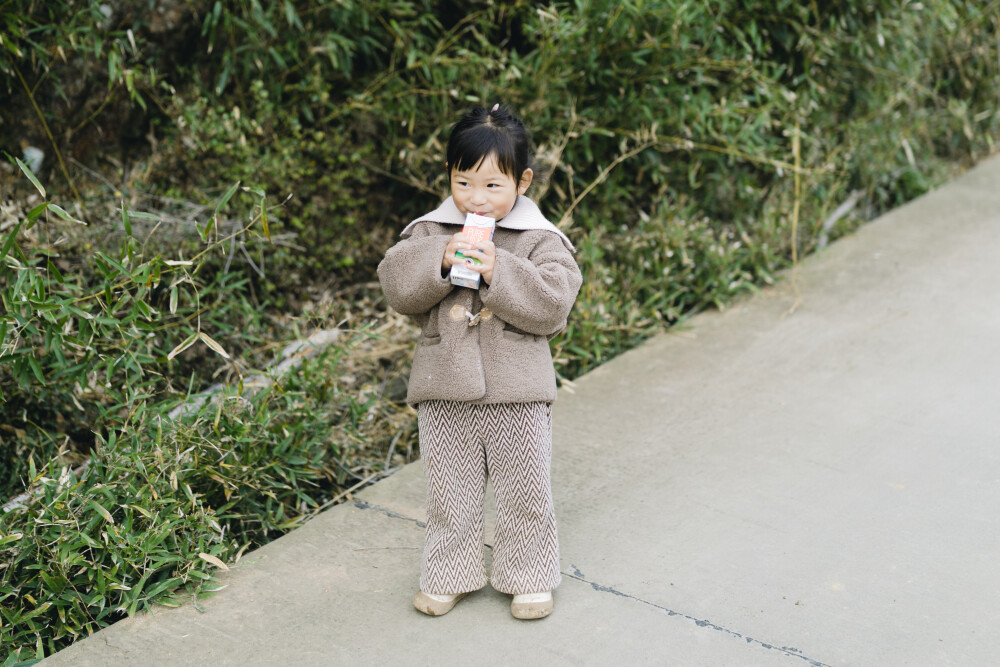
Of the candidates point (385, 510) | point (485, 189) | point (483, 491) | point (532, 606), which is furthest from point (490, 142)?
point (385, 510)

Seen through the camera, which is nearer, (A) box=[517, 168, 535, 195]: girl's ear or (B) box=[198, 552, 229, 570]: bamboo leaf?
(A) box=[517, 168, 535, 195]: girl's ear

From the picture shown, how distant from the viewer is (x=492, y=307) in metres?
2.28

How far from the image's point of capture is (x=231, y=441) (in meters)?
2.92

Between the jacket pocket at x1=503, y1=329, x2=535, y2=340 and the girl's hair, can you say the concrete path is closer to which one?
the jacket pocket at x1=503, y1=329, x2=535, y2=340

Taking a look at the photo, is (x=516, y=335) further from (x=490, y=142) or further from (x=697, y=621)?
(x=697, y=621)

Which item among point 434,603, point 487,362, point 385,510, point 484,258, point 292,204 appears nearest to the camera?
point 484,258

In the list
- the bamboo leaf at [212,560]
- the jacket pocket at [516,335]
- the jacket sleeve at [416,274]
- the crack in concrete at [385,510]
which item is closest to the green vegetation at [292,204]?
the bamboo leaf at [212,560]

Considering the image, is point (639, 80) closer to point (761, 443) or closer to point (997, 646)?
point (761, 443)

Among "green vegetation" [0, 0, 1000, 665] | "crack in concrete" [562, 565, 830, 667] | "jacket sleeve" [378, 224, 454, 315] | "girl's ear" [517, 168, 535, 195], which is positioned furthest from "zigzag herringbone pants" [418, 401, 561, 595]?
"green vegetation" [0, 0, 1000, 665]

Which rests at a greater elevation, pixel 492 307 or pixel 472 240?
pixel 472 240

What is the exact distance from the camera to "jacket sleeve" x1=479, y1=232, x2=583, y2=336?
2258 mm

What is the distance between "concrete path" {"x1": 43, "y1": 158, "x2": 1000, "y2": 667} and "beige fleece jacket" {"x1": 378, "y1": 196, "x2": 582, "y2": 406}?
22.5 inches

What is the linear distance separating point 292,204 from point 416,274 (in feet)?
6.48

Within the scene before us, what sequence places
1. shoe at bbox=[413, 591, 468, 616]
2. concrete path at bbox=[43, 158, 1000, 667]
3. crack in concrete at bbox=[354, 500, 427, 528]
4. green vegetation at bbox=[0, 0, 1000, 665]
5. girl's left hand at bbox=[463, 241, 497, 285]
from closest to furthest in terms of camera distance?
girl's left hand at bbox=[463, 241, 497, 285] → concrete path at bbox=[43, 158, 1000, 667] → shoe at bbox=[413, 591, 468, 616] → green vegetation at bbox=[0, 0, 1000, 665] → crack in concrete at bbox=[354, 500, 427, 528]
